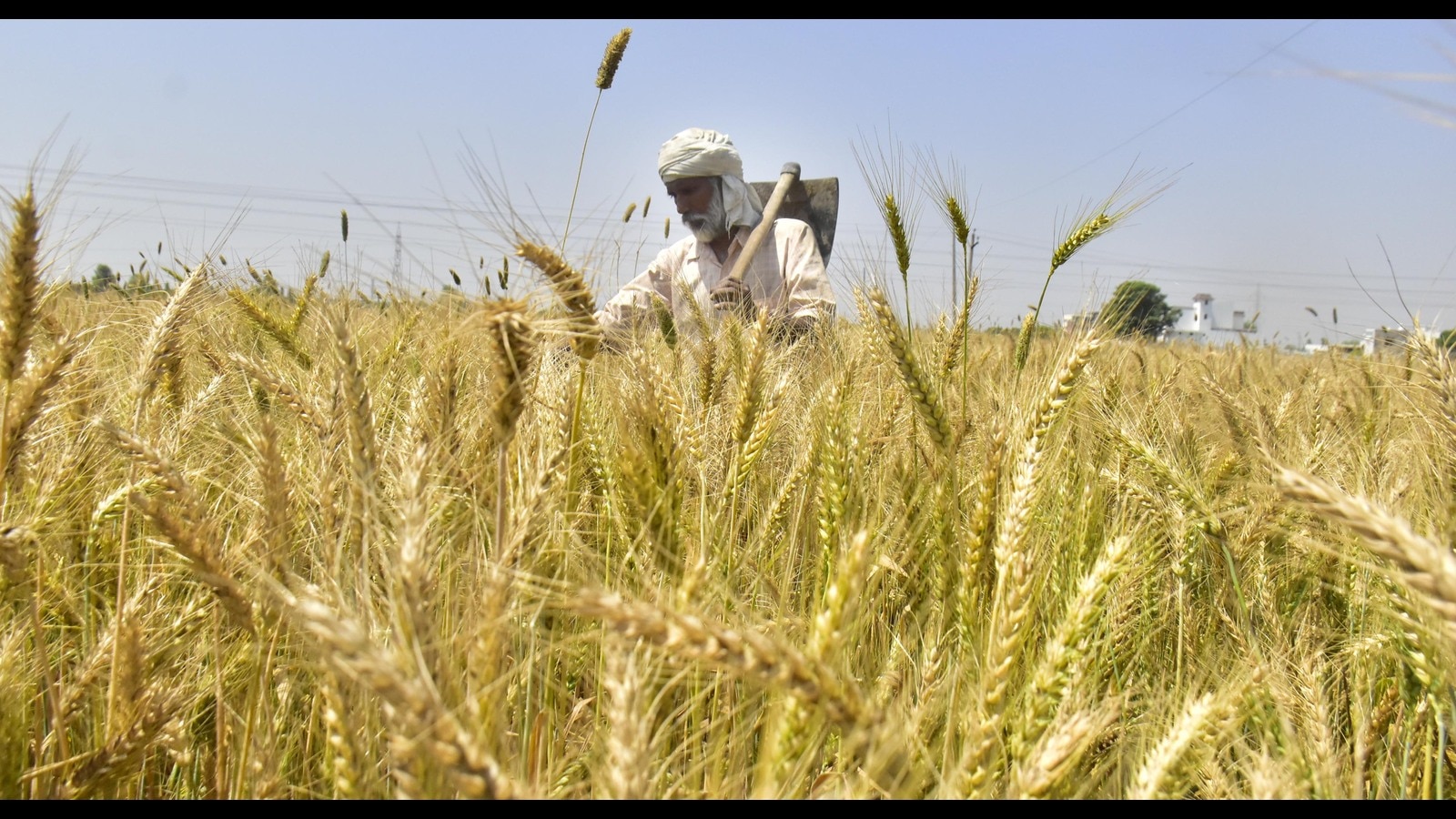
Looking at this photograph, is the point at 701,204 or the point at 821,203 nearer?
the point at 701,204

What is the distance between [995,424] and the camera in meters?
1.40

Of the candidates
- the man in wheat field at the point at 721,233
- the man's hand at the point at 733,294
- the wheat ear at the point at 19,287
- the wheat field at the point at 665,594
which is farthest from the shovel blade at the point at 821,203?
the wheat ear at the point at 19,287

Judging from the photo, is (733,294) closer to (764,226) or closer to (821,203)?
(764,226)

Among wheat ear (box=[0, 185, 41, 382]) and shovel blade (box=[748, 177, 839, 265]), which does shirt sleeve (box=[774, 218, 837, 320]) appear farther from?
wheat ear (box=[0, 185, 41, 382])

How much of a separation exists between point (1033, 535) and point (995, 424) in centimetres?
20

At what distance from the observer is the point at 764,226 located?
449 centimetres

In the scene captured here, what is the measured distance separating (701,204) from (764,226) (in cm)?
61

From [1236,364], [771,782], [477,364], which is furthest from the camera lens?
[1236,364]

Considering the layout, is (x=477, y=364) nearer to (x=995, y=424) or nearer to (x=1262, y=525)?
(x=995, y=424)

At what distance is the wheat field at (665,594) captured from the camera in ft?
2.10

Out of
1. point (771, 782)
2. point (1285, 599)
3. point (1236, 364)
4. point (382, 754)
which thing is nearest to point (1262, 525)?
point (1285, 599)

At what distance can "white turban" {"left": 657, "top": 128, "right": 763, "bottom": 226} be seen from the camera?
15.7 feet

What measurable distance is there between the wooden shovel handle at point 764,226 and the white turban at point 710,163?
0.22 meters

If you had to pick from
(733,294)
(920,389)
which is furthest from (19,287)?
(733,294)
